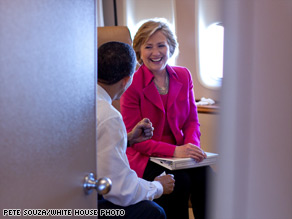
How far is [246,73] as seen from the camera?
3.47ft

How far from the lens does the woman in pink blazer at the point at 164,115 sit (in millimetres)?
1886

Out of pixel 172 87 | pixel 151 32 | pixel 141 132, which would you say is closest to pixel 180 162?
pixel 141 132

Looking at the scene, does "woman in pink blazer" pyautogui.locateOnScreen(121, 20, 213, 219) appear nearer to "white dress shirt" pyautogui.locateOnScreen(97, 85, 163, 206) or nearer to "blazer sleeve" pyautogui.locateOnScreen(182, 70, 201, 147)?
"blazer sleeve" pyautogui.locateOnScreen(182, 70, 201, 147)

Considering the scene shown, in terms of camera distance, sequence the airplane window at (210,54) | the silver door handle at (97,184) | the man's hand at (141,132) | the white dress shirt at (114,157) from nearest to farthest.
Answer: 1. the silver door handle at (97,184)
2. the white dress shirt at (114,157)
3. the man's hand at (141,132)
4. the airplane window at (210,54)

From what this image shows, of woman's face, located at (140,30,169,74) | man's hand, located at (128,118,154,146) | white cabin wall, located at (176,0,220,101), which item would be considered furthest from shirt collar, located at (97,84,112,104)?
white cabin wall, located at (176,0,220,101)

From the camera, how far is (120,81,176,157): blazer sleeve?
192cm

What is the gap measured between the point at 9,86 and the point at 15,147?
0.45 ft

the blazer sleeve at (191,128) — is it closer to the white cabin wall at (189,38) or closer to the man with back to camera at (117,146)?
the man with back to camera at (117,146)

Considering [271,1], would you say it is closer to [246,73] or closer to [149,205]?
[246,73]

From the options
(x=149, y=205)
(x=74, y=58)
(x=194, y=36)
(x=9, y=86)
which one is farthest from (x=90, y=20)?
(x=194, y=36)

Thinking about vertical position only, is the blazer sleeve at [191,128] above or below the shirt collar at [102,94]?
below

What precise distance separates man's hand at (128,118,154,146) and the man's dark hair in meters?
0.37

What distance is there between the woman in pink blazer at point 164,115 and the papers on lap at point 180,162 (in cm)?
3

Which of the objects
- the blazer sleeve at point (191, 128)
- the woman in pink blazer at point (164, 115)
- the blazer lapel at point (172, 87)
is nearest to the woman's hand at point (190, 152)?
the woman in pink blazer at point (164, 115)
